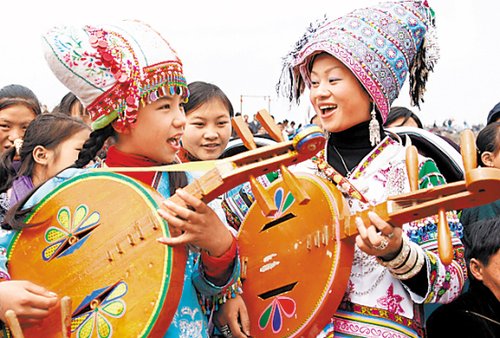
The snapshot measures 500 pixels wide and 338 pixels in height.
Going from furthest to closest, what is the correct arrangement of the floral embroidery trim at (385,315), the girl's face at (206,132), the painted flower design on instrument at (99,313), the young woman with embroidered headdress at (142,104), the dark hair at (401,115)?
the dark hair at (401,115), the girl's face at (206,132), the floral embroidery trim at (385,315), the young woman with embroidered headdress at (142,104), the painted flower design on instrument at (99,313)

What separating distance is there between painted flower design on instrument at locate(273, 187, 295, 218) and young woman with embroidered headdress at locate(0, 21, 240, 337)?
336mm

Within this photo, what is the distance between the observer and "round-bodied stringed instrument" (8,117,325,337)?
70.8 inches

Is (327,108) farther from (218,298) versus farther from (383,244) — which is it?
(218,298)

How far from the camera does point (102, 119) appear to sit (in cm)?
219

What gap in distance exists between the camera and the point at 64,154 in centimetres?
334

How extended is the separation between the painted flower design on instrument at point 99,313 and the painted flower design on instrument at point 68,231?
7.5 inches

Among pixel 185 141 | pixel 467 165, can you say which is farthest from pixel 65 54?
pixel 185 141

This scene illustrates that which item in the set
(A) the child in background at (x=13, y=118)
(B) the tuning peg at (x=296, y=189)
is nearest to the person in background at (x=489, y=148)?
(B) the tuning peg at (x=296, y=189)

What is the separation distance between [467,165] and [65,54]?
50.6 inches

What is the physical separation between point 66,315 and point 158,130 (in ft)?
2.10

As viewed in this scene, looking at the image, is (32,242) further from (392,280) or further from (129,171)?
(392,280)

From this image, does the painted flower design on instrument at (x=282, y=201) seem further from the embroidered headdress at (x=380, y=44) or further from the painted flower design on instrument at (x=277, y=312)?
the embroidered headdress at (x=380, y=44)

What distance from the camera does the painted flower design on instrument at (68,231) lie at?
2.08m

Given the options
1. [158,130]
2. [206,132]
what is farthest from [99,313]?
[206,132]
